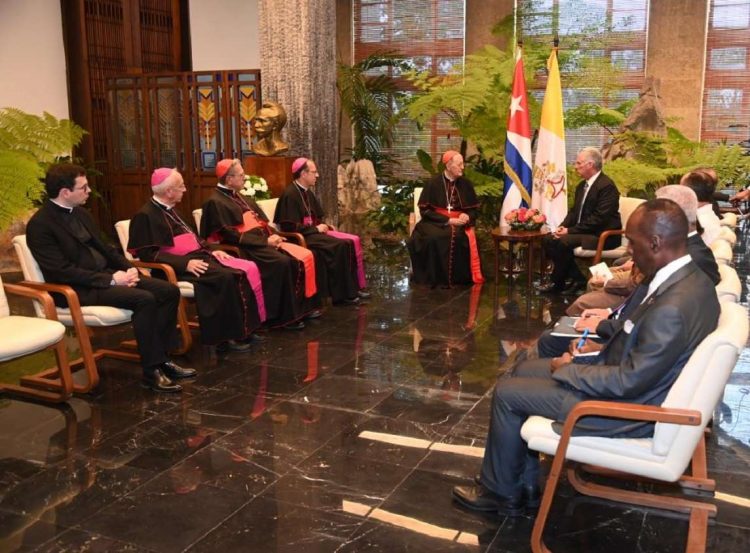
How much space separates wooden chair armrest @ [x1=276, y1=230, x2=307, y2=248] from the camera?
669 centimetres

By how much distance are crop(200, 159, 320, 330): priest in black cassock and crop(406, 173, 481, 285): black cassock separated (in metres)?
1.62

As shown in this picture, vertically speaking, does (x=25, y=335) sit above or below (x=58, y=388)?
above

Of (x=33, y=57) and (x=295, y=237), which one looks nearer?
(x=295, y=237)

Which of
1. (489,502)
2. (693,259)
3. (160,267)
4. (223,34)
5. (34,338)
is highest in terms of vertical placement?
(223,34)

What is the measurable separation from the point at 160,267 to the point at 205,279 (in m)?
0.32

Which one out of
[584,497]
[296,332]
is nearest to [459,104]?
[296,332]

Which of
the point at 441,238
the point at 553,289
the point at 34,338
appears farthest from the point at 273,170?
the point at 34,338

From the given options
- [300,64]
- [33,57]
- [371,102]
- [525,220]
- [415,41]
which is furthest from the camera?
[415,41]

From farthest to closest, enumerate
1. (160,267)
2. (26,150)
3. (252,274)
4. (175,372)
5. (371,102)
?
(371,102) < (26,150) < (252,274) < (160,267) < (175,372)

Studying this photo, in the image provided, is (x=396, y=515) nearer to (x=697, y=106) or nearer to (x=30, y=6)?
(x=30, y=6)

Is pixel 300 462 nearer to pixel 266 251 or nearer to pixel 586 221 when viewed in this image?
pixel 266 251

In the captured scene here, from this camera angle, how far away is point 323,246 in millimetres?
6785

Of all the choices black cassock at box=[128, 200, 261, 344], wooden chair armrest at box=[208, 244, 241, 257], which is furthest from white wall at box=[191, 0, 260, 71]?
black cassock at box=[128, 200, 261, 344]

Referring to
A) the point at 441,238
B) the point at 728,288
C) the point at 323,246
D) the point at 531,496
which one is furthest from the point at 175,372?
the point at 441,238
